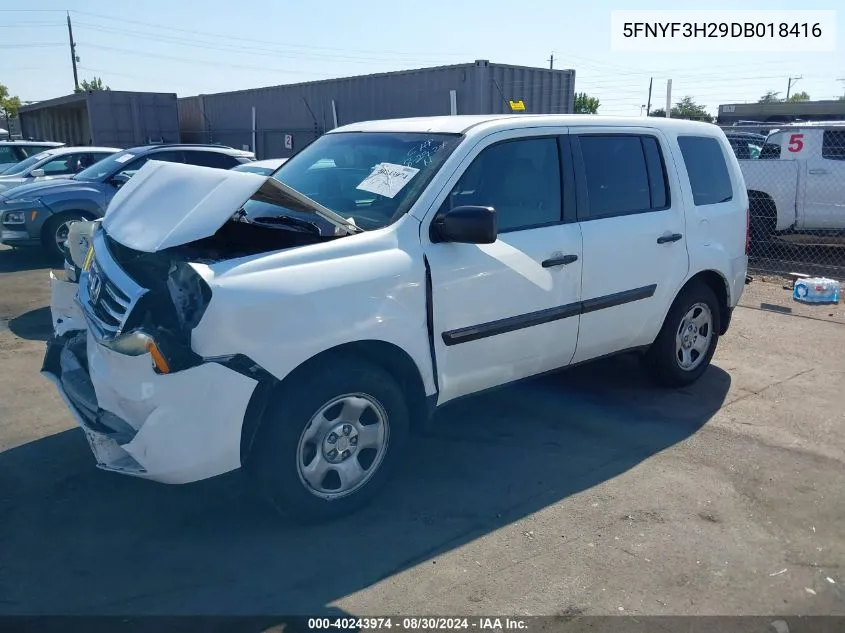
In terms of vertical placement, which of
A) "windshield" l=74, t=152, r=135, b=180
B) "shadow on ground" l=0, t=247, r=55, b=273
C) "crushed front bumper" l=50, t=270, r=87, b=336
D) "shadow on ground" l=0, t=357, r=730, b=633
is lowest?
"shadow on ground" l=0, t=357, r=730, b=633

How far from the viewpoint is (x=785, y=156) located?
11.0 m

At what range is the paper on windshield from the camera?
3852 millimetres

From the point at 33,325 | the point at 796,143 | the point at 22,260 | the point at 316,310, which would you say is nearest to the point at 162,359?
the point at 316,310

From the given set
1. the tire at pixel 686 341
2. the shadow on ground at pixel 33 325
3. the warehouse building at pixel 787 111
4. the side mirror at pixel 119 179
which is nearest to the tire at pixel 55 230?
the side mirror at pixel 119 179

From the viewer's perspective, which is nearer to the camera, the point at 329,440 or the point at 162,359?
the point at 162,359

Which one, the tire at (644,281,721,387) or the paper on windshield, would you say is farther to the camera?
the tire at (644,281,721,387)

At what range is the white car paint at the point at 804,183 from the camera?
10.6 metres

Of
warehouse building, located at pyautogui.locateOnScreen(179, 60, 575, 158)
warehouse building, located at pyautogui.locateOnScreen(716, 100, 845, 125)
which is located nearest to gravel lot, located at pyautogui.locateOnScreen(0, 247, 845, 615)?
warehouse building, located at pyautogui.locateOnScreen(179, 60, 575, 158)

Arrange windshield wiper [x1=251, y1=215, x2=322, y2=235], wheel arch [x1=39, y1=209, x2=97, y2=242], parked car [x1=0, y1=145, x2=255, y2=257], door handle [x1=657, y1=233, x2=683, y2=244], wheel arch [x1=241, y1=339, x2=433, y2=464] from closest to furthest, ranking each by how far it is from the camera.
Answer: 1. wheel arch [x1=241, y1=339, x2=433, y2=464]
2. windshield wiper [x1=251, y1=215, x2=322, y2=235]
3. door handle [x1=657, y1=233, x2=683, y2=244]
4. parked car [x1=0, y1=145, x2=255, y2=257]
5. wheel arch [x1=39, y1=209, x2=97, y2=242]

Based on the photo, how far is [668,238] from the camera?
4809 millimetres

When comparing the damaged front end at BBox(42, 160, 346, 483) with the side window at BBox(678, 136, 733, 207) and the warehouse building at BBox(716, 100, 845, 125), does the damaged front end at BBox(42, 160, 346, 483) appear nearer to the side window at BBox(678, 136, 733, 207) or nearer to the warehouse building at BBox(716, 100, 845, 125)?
the side window at BBox(678, 136, 733, 207)

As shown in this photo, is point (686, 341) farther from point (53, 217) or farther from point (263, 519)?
point (53, 217)

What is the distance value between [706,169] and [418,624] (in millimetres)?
3909

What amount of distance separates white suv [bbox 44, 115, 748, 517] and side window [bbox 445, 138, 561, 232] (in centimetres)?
1
